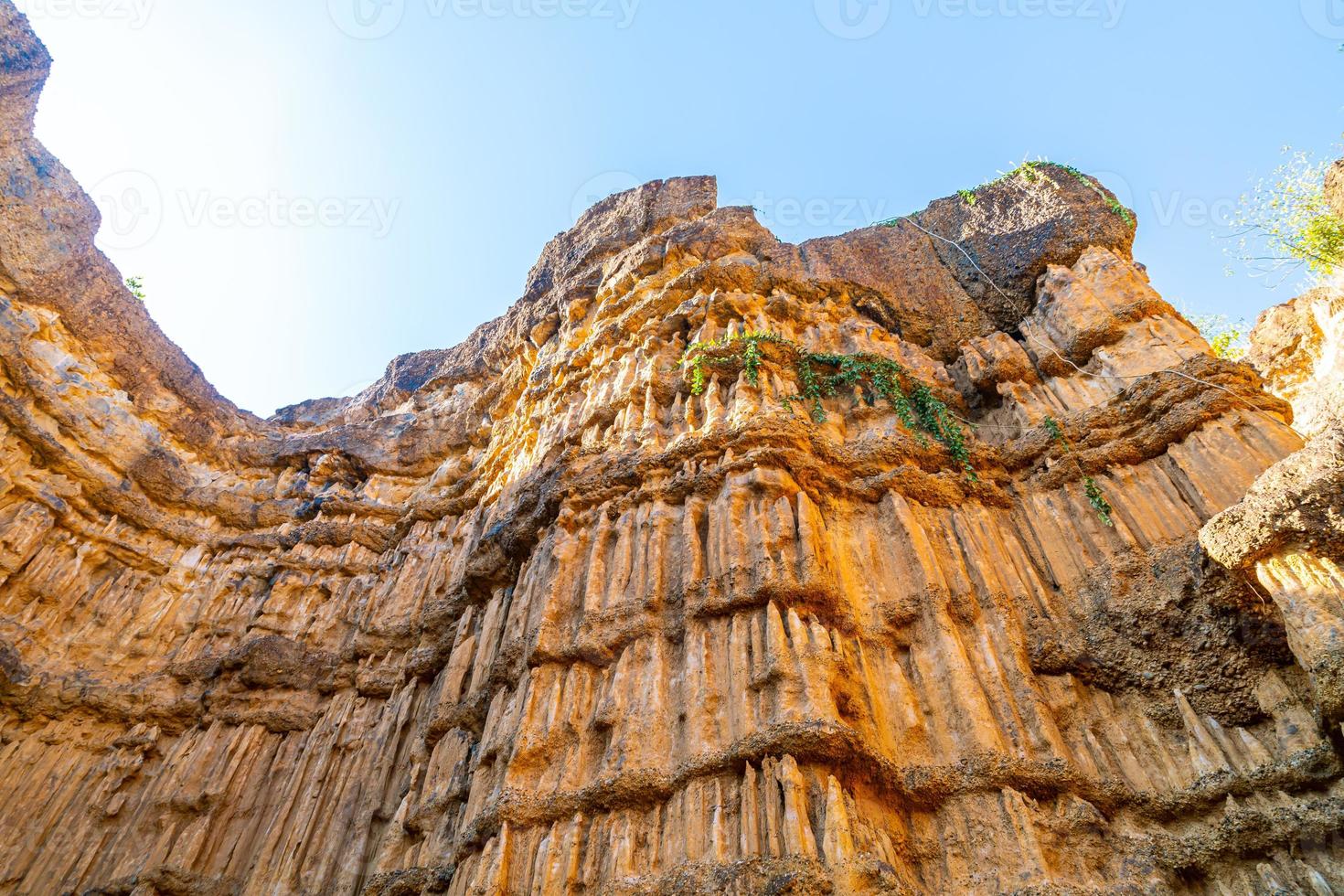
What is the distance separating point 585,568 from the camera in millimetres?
11625

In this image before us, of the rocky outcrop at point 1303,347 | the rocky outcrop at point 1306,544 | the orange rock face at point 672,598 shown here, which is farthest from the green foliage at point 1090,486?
the rocky outcrop at point 1303,347

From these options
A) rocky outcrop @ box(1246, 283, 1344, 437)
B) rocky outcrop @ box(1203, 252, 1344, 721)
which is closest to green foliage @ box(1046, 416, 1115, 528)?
rocky outcrop @ box(1203, 252, 1344, 721)

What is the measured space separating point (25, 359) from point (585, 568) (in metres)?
17.3

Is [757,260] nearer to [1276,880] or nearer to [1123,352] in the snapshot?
[1123,352]

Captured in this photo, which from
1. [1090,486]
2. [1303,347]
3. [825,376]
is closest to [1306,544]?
[1090,486]

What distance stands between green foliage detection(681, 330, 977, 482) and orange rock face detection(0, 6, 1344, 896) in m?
0.33

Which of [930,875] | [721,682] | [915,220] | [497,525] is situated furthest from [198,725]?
[915,220]

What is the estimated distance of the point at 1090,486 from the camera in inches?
440

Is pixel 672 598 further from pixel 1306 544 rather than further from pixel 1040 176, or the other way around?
pixel 1040 176

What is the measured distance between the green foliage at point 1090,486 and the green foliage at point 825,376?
1401 millimetres

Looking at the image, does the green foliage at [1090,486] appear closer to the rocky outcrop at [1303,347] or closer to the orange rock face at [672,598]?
the orange rock face at [672,598]

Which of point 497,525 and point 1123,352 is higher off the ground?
point 1123,352

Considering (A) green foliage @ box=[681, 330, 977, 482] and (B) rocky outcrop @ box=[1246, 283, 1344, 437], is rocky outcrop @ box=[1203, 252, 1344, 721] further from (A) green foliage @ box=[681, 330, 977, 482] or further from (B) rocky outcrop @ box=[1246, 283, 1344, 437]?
(A) green foliage @ box=[681, 330, 977, 482]

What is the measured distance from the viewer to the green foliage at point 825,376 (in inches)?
529
